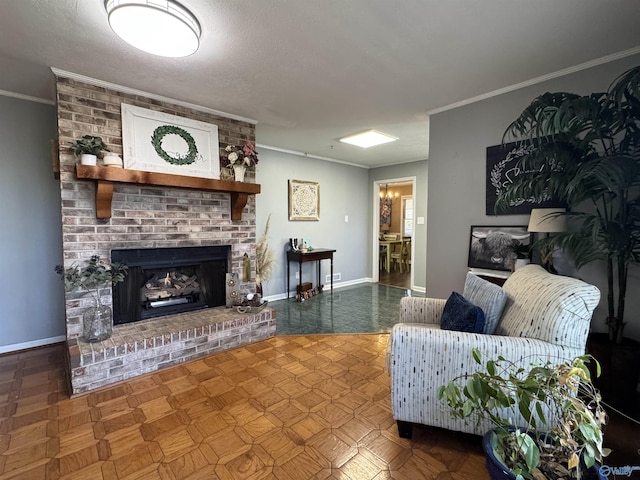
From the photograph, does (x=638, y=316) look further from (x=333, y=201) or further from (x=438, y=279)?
(x=333, y=201)

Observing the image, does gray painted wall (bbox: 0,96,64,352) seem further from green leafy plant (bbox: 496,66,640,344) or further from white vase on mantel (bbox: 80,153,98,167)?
green leafy plant (bbox: 496,66,640,344)

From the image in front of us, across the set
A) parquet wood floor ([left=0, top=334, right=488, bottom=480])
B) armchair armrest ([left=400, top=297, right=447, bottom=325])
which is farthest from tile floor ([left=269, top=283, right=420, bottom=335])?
armchair armrest ([left=400, top=297, right=447, bottom=325])

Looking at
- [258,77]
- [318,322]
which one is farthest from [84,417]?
[258,77]

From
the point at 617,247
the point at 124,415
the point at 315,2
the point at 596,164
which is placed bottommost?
the point at 124,415

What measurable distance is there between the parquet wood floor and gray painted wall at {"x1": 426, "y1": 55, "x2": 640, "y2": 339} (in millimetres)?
1276

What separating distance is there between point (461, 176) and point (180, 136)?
275cm

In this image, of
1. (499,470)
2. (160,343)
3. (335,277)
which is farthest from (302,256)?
(499,470)

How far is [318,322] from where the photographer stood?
11.8 feet

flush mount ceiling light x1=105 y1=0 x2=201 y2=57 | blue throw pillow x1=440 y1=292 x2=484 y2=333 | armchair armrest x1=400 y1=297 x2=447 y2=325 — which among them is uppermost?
flush mount ceiling light x1=105 y1=0 x2=201 y2=57

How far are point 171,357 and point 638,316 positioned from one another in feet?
11.4

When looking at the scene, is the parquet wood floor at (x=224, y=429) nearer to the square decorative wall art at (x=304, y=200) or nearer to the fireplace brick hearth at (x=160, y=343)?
the fireplace brick hearth at (x=160, y=343)

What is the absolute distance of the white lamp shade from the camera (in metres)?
2.13

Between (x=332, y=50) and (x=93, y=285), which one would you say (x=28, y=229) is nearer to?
(x=93, y=285)

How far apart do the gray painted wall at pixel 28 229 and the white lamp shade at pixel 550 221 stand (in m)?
4.25
